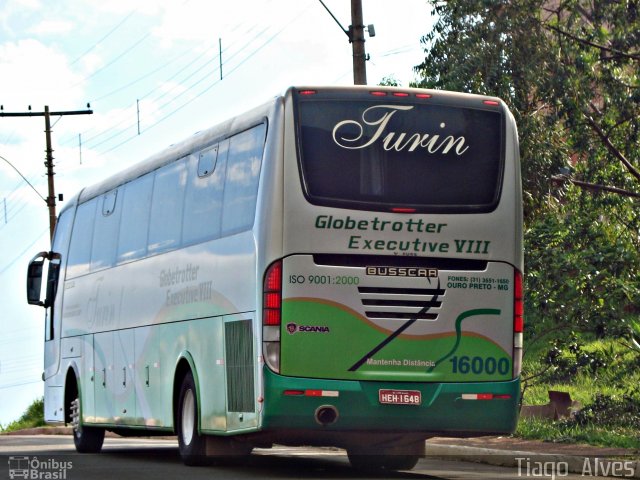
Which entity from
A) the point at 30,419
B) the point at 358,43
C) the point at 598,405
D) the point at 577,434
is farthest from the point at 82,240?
the point at 30,419

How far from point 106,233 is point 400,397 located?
7.54m

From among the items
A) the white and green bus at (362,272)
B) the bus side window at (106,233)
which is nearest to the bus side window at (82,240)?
the bus side window at (106,233)

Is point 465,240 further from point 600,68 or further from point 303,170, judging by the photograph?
point 600,68

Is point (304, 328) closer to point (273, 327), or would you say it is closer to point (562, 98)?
point (273, 327)

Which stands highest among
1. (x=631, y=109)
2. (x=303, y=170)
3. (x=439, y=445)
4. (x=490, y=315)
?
(x=631, y=109)

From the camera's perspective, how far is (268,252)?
13898 millimetres

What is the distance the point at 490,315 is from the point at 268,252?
2413 millimetres

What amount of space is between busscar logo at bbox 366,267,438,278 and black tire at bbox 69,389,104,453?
8.78 m

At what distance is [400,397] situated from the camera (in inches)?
555

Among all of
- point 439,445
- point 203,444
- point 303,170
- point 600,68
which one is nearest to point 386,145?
point 303,170

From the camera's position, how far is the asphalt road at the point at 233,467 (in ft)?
51.0

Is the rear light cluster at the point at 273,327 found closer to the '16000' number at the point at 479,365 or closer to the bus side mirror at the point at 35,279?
the '16000' number at the point at 479,365

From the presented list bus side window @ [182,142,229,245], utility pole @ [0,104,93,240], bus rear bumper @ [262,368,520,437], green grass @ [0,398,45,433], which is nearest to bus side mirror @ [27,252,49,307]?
bus side window @ [182,142,229,245]

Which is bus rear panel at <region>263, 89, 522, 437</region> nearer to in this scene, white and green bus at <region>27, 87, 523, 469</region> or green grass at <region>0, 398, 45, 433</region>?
white and green bus at <region>27, 87, 523, 469</region>
